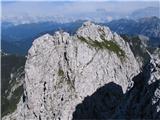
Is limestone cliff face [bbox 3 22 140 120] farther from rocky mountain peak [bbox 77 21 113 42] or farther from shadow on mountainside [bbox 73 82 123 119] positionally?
shadow on mountainside [bbox 73 82 123 119]

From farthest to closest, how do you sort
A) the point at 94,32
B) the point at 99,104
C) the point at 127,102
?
the point at 94,32 < the point at 99,104 < the point at 127,102

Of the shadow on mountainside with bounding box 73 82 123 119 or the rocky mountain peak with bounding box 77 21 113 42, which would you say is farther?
the rocky mountain peak with bounding box 77 21 113 42

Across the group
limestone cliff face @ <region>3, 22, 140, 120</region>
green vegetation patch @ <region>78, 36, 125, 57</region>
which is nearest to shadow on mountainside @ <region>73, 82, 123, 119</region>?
limestone cliff face @ <region>3, 22, 140, 120</region>

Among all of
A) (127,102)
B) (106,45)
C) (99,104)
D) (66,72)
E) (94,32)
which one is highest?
(94,32)

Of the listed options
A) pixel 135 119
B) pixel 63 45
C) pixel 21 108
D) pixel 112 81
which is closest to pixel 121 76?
pixel 112 81

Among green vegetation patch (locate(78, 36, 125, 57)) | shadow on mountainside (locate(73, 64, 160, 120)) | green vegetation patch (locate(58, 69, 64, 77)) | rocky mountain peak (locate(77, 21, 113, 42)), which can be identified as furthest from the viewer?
rocky mountain peak (locate(77, 21, 113, 42))

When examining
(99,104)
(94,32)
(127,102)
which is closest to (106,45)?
(94,32)

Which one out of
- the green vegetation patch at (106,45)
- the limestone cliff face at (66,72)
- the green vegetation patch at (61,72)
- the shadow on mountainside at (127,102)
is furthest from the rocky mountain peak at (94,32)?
the shadow on mountainside at (127,102)

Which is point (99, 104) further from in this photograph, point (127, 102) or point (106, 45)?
point (127, 102)
